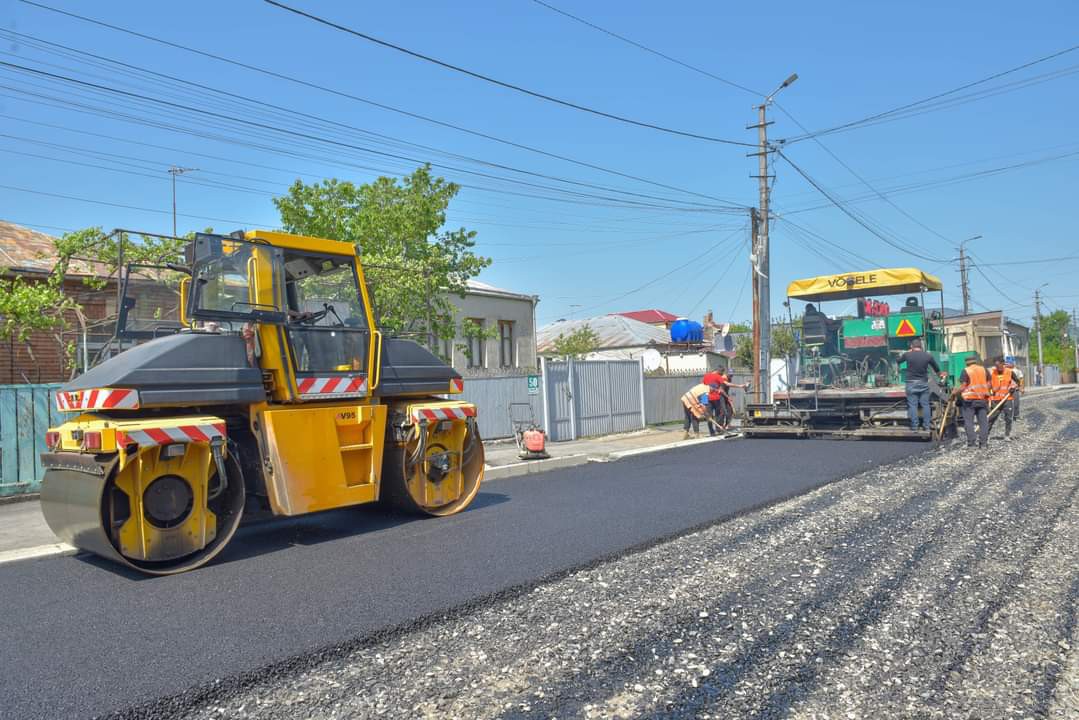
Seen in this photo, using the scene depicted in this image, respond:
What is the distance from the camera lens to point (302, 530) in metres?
7.42

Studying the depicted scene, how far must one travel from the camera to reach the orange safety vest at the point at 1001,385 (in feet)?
45.2

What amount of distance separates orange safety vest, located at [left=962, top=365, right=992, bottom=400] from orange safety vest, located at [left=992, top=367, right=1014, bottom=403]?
172 cm

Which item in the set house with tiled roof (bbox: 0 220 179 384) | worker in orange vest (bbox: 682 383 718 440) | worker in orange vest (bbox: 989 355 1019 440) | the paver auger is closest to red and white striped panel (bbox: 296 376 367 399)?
the paver auger

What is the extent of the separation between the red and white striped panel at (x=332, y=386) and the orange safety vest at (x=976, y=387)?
9471 mm

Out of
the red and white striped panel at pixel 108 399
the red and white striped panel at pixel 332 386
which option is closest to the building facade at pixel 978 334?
the red and white striped panel at pixel 332 386

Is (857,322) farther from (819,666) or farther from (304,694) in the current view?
(304,694)

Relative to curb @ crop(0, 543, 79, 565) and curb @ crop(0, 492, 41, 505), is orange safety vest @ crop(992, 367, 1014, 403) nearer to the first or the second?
curb @ crop(0, 543, 79, 565)

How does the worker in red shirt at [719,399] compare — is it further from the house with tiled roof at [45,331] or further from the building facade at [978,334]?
the house with tiled roof at [45,331]

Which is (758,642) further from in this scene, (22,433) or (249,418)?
(22,433)

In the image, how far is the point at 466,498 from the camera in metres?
8.02

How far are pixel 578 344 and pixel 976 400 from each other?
26.0 metres

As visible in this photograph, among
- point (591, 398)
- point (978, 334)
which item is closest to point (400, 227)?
point (591, 398)

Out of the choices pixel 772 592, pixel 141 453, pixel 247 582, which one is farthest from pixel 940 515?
pixel 141 453

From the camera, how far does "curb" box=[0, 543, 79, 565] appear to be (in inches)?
252
